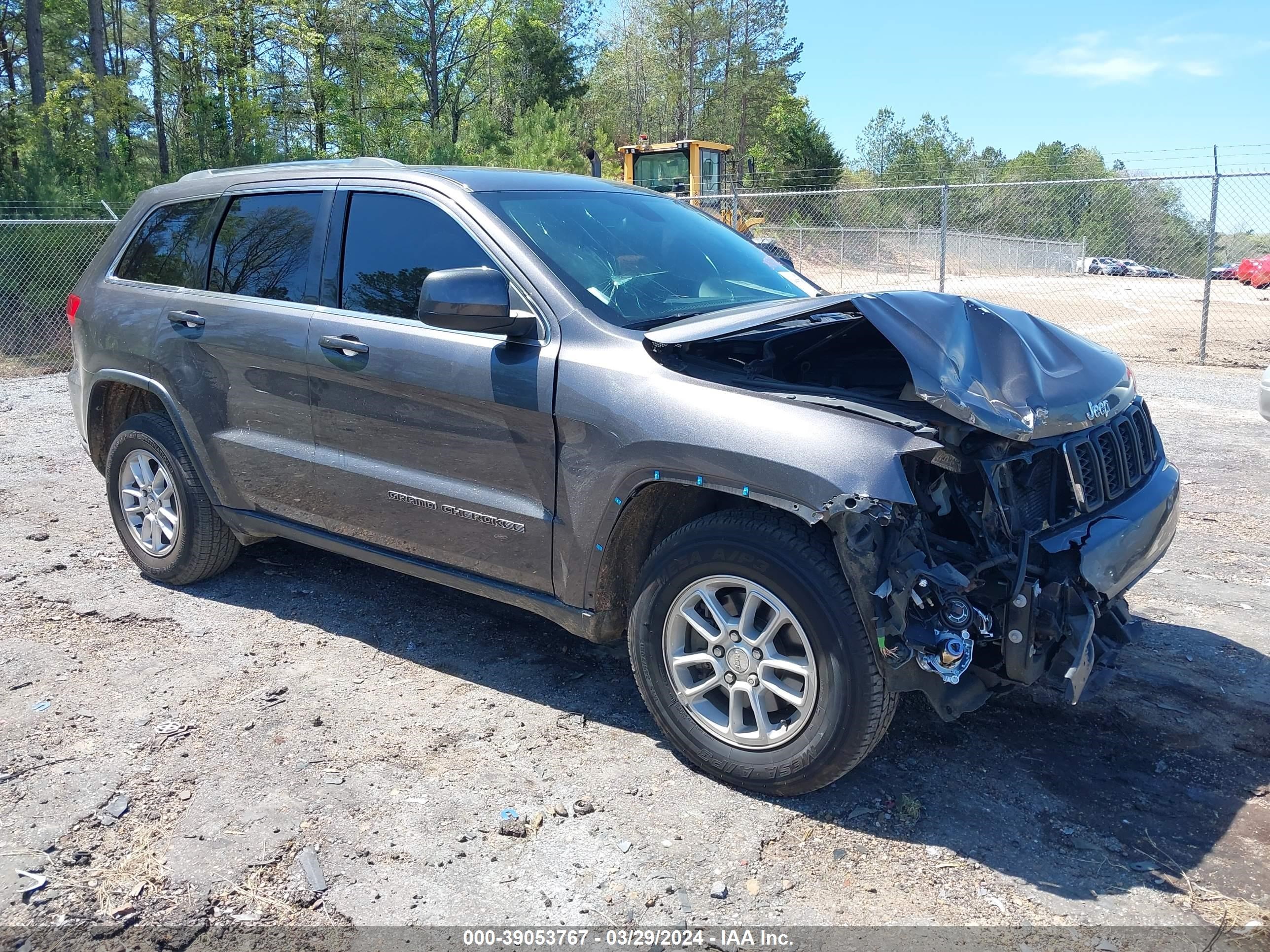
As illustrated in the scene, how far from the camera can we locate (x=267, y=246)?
4.41 m

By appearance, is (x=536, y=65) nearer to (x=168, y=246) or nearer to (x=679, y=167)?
(x=679, y=167)

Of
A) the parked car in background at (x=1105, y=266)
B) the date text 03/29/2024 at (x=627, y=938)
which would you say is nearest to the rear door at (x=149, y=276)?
the date text 03/29/2024 at (x=627, y=938)

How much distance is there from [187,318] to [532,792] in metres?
2.80

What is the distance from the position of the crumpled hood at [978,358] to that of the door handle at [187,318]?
2.32 metres

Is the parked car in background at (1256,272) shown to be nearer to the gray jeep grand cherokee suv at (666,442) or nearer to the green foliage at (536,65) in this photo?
the gray jeep grand cherokee suv at (666,442)

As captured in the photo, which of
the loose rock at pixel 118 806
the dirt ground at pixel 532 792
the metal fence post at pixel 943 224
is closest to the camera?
the dirt ground at pixel 532 792

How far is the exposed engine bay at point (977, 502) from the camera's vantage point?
Answer: 2734 millimetres

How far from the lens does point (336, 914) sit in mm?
2629

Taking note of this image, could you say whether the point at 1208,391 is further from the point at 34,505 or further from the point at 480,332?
the point at 34,505

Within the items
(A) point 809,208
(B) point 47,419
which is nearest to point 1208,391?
(B) point 47,419

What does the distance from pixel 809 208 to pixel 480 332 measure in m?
33.1

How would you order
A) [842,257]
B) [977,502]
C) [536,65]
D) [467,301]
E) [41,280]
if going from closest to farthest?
1. [977,502]
2. [467,301]
3. [41,280]
4. [842,257]
5. [536,65]

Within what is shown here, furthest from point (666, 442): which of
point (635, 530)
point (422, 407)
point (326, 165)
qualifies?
point (326, 165)

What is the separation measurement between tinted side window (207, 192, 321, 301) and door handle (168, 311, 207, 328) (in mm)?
156
